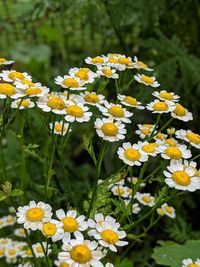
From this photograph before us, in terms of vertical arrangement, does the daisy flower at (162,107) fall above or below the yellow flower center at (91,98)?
below

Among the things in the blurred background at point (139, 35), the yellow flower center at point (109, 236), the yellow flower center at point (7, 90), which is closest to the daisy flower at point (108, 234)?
the yellow flower center at point (109, 236)

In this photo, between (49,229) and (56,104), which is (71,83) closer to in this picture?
(56,104)

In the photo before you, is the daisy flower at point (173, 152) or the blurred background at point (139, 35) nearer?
the daisy flower at point (173, 152)

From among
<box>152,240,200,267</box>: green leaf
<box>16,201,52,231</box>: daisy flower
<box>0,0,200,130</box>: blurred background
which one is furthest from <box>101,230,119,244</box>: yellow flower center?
<box>0,0,200,130</box>: blurred background

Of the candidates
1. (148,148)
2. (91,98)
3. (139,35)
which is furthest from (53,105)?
(139,35)

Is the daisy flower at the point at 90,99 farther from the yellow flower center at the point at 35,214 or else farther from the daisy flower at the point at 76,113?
the yellow flower center at the point at 35,214

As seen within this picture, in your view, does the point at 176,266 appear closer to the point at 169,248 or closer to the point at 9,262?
the point at 169,248
